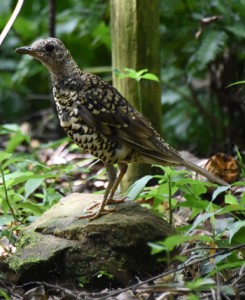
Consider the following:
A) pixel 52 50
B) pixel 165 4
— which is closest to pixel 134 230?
pixel 52 50

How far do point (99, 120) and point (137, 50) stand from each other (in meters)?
1.13

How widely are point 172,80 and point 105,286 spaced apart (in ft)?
15.2

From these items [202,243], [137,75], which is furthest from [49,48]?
[202,243]

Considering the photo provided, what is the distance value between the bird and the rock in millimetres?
283

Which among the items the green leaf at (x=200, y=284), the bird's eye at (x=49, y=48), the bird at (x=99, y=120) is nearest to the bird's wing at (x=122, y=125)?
the bird at (x=99, y=120)

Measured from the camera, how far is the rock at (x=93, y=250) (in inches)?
180

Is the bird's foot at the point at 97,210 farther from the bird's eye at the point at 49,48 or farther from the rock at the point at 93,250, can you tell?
the bird's eye at the point at 49,48

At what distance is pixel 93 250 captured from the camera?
464cm

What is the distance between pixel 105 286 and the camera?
4.54 m

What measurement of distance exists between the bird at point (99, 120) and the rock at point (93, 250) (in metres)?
0.28

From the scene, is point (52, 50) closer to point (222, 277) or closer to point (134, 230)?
point (134, 230)

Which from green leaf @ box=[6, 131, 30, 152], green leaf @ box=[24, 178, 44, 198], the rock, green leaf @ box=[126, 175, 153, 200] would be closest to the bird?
green leaf @ box=[126, 175, 153, 200]

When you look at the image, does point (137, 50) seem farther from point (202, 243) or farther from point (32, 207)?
point (202, 243)

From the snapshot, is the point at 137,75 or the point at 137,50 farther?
the point at 137,50
